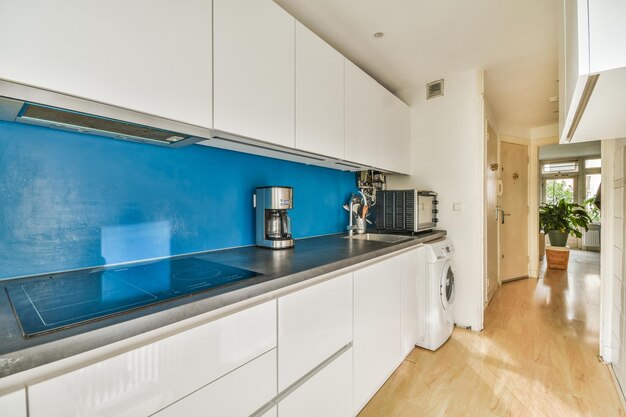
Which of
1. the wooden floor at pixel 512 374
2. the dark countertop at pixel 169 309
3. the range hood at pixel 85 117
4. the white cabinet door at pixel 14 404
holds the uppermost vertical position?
the range hood at pixel 85 117

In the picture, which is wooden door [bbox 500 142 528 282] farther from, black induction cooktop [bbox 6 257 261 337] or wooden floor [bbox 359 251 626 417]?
black induction cooktop [bbox 6 257 261 337]

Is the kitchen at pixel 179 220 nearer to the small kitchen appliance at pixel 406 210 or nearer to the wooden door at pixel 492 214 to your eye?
the small kitchen appliance at pixel 406 210

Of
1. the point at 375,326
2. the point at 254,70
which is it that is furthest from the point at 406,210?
the point at 254,70

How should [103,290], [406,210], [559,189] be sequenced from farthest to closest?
1. [559,189]
2. [406,210]
3. [103,290]

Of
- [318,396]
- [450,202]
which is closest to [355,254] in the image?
[318,396]

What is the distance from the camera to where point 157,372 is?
2.33ft

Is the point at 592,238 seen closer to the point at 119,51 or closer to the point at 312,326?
the point at 312,326

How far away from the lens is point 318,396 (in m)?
1.23

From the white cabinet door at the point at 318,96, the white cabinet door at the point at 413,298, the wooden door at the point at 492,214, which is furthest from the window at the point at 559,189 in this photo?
the white cabinet door at the point at 318,96

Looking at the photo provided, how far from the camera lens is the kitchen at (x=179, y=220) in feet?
2.25

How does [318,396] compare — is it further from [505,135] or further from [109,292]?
[505,135]

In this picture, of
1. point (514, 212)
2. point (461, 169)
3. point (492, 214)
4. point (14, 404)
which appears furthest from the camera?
point (514, 212)

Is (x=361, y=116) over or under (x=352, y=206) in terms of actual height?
over

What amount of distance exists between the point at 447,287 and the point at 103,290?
94.3 inches
